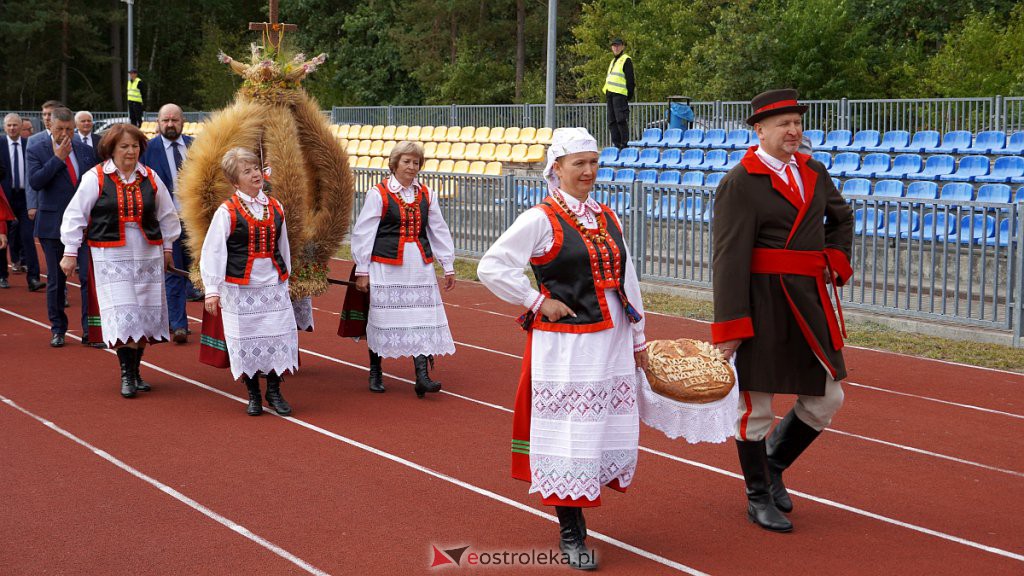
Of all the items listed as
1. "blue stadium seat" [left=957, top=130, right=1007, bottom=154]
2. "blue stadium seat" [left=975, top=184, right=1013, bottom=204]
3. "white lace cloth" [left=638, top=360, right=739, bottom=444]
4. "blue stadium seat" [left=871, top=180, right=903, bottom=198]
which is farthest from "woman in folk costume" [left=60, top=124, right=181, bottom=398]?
"blue stadium seat" [left=957, top=130, right=1007, bottom=154]

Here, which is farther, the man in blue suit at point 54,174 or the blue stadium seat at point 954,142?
the blue stadium seat at point 954,142

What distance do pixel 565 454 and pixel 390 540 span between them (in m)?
1.05

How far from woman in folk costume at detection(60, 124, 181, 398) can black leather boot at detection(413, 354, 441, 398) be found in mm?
2030

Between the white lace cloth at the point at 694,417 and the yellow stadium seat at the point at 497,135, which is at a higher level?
the yellow stadium seat at the point at 497,135

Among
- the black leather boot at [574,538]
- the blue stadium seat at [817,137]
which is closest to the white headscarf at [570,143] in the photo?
the black leather boot at [574,538]

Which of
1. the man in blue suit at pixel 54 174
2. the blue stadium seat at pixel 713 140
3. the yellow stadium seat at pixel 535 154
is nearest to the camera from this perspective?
the man in blue suit at pixel 54 174

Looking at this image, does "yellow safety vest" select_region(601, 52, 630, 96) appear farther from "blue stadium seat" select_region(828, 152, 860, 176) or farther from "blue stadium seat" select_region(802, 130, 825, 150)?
"blue stadium seat" select_region(828, 152, 860, 176)

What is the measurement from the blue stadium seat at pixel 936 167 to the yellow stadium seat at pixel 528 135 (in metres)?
9.37

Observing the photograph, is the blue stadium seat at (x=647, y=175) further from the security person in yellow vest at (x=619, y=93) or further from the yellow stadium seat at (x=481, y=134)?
the yellow stadium seat at (x=481, y=134)

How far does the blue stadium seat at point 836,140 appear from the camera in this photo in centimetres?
1898

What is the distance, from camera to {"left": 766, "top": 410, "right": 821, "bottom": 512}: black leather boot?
5953mm

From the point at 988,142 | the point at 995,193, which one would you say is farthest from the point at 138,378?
the point at 988,142

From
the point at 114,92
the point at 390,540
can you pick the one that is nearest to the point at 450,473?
the point at 390,540

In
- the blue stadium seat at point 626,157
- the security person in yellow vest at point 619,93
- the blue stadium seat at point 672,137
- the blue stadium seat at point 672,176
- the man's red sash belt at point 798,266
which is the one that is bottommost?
the man's red sash belt at point 798,266
